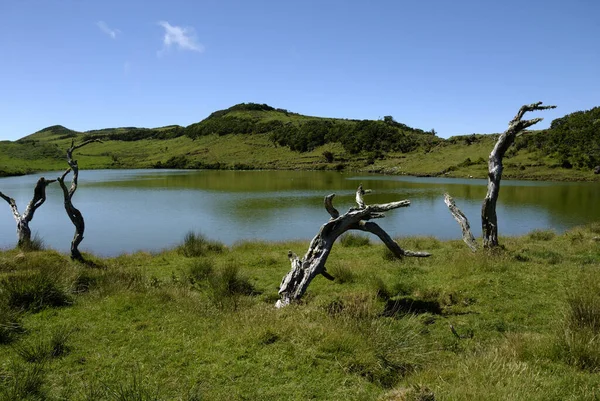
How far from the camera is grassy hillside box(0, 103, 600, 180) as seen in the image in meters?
63.1

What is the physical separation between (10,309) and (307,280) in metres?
5.24

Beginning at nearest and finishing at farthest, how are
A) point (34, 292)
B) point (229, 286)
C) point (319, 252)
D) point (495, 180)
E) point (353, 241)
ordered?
point (34, 292)
point (319, 252)
point (229, 286)
point (495, 180)
point (353, 241)

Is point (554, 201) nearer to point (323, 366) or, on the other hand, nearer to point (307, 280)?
point (307, 280)

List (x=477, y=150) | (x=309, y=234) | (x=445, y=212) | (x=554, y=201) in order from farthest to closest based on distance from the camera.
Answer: (x=477, y=150), (x=554, y=201), (x=445, y=212), (x=309, y=234)

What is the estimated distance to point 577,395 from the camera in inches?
159

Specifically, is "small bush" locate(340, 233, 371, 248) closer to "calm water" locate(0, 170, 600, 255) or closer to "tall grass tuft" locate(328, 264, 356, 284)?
"calm water" locate(0, 170, 600, 255)

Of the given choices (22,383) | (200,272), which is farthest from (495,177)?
(22,383)

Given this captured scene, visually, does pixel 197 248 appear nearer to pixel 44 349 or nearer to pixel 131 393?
pixel 44 349

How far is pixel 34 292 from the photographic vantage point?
7.48m

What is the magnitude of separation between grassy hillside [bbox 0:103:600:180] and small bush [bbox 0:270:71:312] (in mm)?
64223

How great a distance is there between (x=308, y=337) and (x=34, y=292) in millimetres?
5372

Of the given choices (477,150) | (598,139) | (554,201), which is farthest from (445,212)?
(477,150)

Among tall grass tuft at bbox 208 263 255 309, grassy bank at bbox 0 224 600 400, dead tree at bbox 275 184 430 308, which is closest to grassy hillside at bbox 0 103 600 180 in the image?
grassy bank at bbox 0 224 600 400

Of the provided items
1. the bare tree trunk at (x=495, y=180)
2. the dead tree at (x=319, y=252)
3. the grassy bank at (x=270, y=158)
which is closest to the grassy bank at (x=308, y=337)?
the dead tree at (x=319, y=252)
